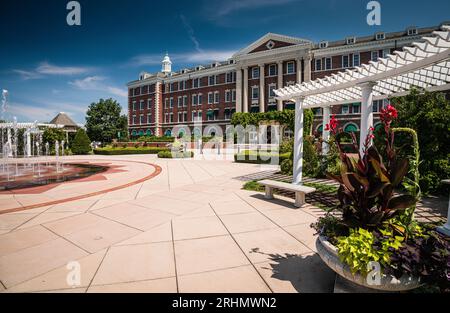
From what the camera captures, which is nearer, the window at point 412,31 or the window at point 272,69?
the window at point 412,31

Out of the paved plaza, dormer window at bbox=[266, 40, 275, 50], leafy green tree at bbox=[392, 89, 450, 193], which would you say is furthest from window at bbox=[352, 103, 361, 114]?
the paved plaza

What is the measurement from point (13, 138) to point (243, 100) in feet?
116

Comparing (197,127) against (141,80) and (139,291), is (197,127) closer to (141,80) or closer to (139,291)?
(141,80)

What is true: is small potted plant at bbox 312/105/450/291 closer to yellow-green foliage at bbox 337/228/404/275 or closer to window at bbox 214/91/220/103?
yellow-green foliage at bbox 337/228/404/275

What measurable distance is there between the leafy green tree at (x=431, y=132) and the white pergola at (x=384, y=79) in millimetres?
555

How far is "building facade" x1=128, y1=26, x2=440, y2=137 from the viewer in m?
34.8

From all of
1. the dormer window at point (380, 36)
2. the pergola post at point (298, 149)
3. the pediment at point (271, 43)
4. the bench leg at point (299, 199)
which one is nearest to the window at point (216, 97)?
the pediment at point (271, 43)

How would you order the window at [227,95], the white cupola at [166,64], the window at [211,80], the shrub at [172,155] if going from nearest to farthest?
the shrub at [172,155], the window at [227,95], the window at [211,80], the white cupola at [166,64]

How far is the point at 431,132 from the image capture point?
7.86m

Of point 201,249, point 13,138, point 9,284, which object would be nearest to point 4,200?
point 9,284

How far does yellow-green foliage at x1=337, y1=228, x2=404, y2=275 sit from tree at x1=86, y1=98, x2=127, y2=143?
197 ft

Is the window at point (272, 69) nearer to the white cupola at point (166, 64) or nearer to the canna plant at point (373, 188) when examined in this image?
the white cupola at point (166, 64)

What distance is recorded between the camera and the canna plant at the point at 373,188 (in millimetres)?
2525

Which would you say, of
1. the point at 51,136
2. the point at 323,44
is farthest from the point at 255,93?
the point at 51,136
